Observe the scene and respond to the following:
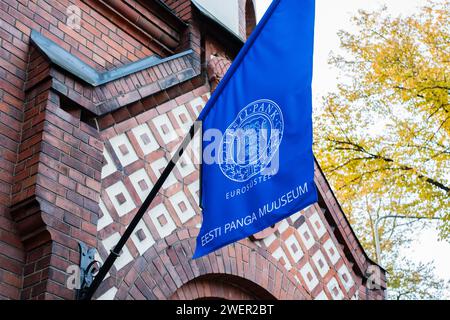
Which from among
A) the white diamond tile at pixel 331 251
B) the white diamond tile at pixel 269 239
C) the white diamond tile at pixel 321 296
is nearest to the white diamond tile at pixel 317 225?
the white diamond tile at pixel 331 251

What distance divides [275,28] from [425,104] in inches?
329

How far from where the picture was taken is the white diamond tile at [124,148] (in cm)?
620

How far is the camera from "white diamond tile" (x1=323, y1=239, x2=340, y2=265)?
8.41 metres

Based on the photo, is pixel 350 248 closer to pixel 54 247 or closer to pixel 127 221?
pixel 127 221

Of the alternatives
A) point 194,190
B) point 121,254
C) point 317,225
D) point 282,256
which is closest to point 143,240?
point 121,254

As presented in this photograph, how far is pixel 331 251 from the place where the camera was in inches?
334

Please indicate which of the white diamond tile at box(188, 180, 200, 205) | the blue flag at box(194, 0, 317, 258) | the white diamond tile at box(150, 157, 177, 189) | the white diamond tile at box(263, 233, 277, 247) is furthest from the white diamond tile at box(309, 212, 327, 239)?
the blue flag at box(194, 0, 317, 258)

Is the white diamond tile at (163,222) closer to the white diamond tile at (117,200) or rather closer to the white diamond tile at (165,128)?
the white diamond tile at (117,200)

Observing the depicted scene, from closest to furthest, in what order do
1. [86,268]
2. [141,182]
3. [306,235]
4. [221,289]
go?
[86,268] → [141,182] → [221,289] → [306,235]

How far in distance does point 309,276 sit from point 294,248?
0.37 m

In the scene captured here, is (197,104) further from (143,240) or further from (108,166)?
(143,240)

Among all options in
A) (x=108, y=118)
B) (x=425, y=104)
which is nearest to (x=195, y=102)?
(x=108, y=118)

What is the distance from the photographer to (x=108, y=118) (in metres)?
6.21

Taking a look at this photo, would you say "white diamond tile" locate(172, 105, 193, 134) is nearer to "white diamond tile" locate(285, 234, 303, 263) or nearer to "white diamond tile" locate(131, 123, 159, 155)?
"white diamond tile" locate(131, 123, 159, 155)
